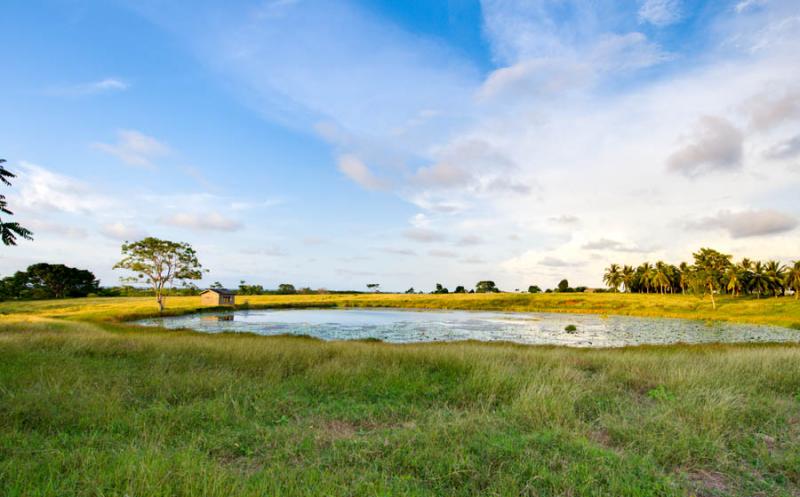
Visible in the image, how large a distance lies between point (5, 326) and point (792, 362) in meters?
41.3

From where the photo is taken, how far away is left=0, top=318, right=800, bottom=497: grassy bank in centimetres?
509

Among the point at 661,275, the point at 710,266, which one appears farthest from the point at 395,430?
the point at 661,275

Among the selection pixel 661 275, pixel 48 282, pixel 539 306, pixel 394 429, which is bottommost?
pixel 394 429

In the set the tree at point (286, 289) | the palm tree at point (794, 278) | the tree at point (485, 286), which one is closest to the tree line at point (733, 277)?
the palm tree at point (794, 278)

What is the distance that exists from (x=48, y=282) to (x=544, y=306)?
112 meters

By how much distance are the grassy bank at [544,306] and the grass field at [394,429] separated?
4396 cm

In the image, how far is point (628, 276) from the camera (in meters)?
126

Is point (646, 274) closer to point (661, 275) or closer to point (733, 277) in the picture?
point (661, 275)

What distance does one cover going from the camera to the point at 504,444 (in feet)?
20.1

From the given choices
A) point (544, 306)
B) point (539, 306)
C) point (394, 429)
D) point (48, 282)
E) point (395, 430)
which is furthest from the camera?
point (48, 282)

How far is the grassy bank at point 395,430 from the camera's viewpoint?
16.7 ft

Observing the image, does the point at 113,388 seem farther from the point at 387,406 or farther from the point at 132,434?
the point at 387,406

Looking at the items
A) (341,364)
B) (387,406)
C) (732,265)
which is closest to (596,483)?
(387,406)

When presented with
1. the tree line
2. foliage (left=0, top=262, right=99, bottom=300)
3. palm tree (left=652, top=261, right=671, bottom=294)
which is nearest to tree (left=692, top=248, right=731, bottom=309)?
the tree line
